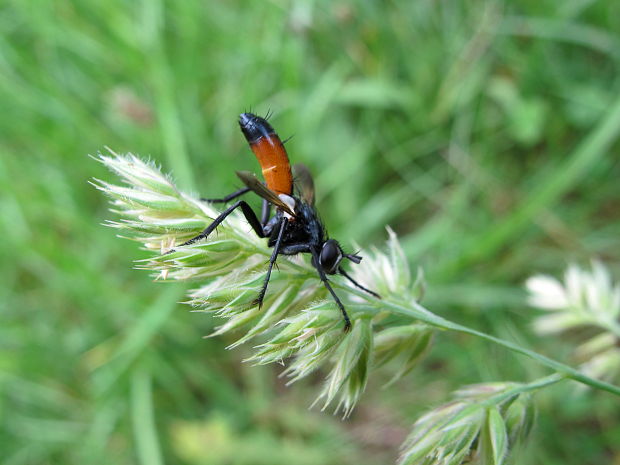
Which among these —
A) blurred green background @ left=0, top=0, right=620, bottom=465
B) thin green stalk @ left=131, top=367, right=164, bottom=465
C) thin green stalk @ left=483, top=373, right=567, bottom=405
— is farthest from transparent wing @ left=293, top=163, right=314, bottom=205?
thin green stalk @ left=131, top=367, right=164, bottom=465

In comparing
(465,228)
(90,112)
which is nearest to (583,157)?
(465,228)

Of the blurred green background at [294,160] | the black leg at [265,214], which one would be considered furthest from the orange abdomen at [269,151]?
the blurred green background at [294,160]

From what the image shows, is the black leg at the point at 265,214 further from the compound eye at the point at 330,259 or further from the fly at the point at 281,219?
the compound eye at the point at 330,259

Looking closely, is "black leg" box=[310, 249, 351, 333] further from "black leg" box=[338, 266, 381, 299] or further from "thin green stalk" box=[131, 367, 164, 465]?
"thin green stalk" box=[131, 367, 164, 465]

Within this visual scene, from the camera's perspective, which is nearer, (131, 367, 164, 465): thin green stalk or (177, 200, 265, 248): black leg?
(177, 200, 265, 248): black leg

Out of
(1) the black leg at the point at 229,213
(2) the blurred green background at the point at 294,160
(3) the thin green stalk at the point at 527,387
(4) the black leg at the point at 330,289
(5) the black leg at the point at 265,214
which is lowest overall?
(3) the thin green stalk at the point at 527,387

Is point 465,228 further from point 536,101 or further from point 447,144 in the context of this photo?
point 536,101
